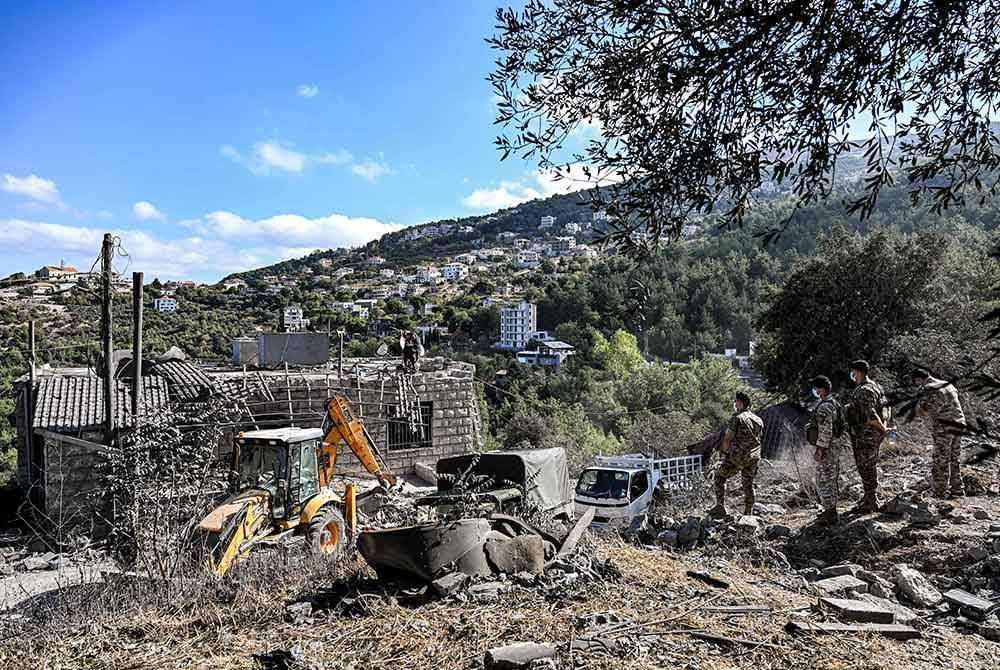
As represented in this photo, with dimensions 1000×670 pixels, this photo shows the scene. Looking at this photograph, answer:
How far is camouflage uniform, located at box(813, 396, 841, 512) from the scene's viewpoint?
8320 millimetres

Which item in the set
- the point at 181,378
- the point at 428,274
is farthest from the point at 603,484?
the point at 428,274

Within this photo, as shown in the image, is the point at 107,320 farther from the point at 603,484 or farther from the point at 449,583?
the point at 449,583

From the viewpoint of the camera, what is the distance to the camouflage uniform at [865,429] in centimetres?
829

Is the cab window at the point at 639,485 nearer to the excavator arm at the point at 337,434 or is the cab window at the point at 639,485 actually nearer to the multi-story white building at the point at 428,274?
the excavator arm at the point at 337,434

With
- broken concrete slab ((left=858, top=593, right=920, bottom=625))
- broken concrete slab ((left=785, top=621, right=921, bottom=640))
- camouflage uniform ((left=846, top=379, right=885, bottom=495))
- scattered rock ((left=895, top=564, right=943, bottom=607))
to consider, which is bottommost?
scattered rock ((left=895, top=564, right=943, bottom=607))

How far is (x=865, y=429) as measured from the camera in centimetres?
838

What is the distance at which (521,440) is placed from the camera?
28906mm

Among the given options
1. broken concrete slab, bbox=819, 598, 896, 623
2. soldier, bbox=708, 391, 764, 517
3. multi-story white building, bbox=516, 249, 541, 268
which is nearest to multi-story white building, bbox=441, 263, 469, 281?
multi-story white building, bbox=516, 249, 541, 268

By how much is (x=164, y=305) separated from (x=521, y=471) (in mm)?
45536

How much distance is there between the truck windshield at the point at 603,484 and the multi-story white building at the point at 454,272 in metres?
95.1

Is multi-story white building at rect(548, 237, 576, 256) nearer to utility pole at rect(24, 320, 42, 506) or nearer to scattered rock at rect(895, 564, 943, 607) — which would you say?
utility pole at rect(24, 320, 42, 506)

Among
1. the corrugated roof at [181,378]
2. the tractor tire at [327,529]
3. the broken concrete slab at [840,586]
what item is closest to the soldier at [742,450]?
the broken concrete slab at [840,586]

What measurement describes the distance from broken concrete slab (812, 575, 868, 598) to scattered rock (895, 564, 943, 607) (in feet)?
1.06

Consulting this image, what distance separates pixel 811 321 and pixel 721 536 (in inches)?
593
